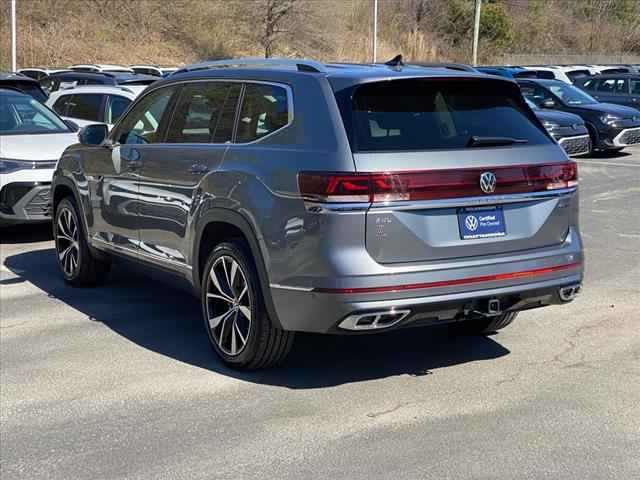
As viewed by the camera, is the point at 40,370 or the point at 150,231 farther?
the point at 150,231

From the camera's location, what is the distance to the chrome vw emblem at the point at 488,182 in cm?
526

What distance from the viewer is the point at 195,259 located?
20.4ft

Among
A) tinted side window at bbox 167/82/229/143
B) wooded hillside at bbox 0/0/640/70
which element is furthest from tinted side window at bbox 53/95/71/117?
wooded hillside at bbox 0/0/640/70

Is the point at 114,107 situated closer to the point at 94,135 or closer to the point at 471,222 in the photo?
the point at 94,135

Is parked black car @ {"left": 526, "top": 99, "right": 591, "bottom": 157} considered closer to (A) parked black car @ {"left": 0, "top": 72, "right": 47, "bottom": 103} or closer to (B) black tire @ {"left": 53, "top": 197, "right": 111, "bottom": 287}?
(A) parked black car @ {"left": 0, "top": 72, "right": 47, "bottom": 103}

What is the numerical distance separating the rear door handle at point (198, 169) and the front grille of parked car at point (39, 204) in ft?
14.3

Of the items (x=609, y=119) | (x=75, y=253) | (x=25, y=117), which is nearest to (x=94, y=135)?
(x=75, y=253)

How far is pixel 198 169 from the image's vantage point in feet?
20.0

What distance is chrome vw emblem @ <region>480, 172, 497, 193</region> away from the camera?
17.3ft

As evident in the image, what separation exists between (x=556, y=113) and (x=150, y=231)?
13759 millimetres

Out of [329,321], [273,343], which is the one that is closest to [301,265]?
[329,321]

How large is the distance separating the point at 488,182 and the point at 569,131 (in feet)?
45.6

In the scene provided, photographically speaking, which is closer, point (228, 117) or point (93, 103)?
point (228, 117)

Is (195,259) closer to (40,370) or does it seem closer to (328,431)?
(40,370)
